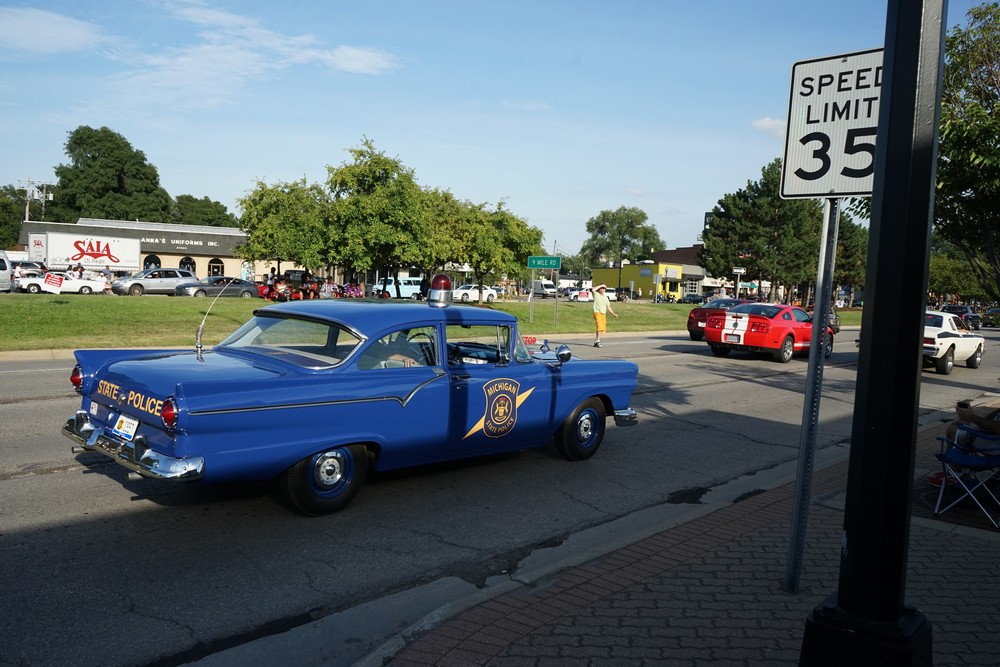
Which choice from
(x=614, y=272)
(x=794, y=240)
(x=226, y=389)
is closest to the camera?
(x=226, y=389)

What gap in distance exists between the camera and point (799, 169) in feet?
14.5

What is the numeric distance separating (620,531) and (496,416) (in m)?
1.50

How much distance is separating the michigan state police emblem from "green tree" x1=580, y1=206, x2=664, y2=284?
150549 mm

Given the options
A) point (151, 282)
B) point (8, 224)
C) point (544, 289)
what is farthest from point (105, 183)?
point (151, 282)

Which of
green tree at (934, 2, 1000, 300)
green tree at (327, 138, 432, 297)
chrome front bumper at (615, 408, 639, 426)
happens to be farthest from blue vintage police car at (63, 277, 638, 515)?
green tree at (327, 138, 432, 297)

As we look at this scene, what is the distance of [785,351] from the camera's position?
Answer: 64.1 ft

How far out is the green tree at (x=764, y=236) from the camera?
2431 inches

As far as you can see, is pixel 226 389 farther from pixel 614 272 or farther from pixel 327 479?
pixel 614 272

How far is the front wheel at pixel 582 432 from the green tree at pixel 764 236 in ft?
A: 187

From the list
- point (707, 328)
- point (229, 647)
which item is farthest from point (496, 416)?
point (707, 328)

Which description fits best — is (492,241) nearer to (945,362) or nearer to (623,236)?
(945,362)

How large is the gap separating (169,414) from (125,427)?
2.43ft

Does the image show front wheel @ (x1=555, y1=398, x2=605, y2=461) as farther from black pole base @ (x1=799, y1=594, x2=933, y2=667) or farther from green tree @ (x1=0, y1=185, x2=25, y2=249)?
green tree @ (x1=0, y1=185, x2=25, y2=249)

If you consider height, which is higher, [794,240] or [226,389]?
[794,240]
